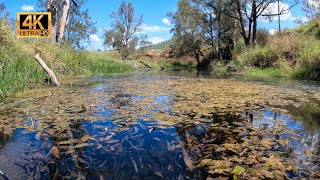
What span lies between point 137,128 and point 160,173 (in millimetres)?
1215

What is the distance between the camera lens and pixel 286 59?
14.6 m

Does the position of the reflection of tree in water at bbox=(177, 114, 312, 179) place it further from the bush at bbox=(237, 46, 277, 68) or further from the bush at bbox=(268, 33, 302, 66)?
the bush at bbox=(237, 46, 277, 68)

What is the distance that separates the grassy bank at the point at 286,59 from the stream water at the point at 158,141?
25.4 feet

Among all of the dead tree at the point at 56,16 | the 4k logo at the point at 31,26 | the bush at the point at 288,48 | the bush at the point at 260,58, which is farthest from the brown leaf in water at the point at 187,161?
the bush at the point at 260,58

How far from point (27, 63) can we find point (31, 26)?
10.7 feet

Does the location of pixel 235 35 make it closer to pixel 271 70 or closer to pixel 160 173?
pixel 271 70

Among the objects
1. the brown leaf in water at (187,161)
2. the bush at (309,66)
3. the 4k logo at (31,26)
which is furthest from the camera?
the bush at (309,66)

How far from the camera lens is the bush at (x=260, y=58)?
51.3ft

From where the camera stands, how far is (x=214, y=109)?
423cm

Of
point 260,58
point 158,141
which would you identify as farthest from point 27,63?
point 260,58

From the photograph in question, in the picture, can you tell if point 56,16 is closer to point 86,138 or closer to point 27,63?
point 27,63

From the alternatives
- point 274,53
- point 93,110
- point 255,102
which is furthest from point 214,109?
point 274,53

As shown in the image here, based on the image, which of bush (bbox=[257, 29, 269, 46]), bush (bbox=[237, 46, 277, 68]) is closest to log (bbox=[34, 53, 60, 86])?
bush (bbox=[237, 46, 277, 68])

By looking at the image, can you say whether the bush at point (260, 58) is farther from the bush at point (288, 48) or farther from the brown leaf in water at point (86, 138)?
the brown leaf in water at point (86, 138)
